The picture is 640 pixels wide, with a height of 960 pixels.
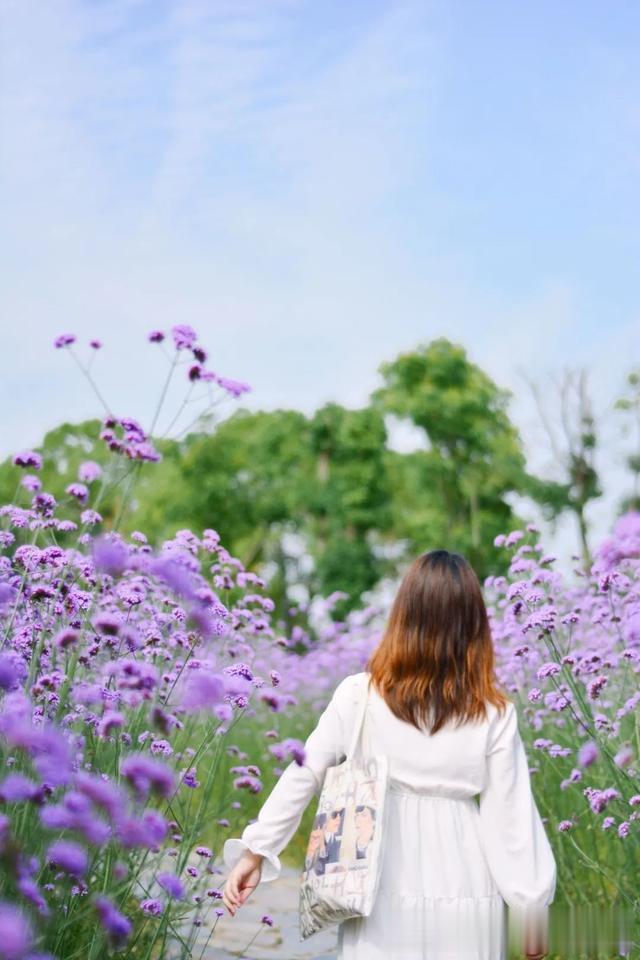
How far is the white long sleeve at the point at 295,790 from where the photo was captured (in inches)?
111

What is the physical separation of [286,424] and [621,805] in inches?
1250

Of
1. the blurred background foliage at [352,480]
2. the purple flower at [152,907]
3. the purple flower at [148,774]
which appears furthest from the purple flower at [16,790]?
the blurred background foliage at [352,480]

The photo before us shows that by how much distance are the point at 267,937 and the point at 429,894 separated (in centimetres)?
287

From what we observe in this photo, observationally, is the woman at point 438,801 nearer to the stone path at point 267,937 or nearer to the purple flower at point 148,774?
the purple flower at point 148,774

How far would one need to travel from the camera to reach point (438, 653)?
9.46 ft

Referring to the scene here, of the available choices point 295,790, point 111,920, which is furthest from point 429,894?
point 111,920

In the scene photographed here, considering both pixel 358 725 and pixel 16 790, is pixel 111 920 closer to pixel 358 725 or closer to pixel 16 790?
pixel 16 790

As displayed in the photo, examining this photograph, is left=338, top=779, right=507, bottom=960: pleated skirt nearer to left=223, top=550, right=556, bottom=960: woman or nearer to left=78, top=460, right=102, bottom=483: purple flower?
left=223, top=550, right=556, bottom=960: woman

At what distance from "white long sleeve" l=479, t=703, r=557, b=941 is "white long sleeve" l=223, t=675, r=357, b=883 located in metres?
0.37

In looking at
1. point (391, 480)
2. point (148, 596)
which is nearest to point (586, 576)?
point (148, 596)

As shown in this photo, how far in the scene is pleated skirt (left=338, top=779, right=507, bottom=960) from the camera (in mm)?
2764

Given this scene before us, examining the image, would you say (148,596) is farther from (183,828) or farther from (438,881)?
(438,881)

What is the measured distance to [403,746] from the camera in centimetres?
283

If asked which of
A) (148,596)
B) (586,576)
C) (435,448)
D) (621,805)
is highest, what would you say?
(435,448)
